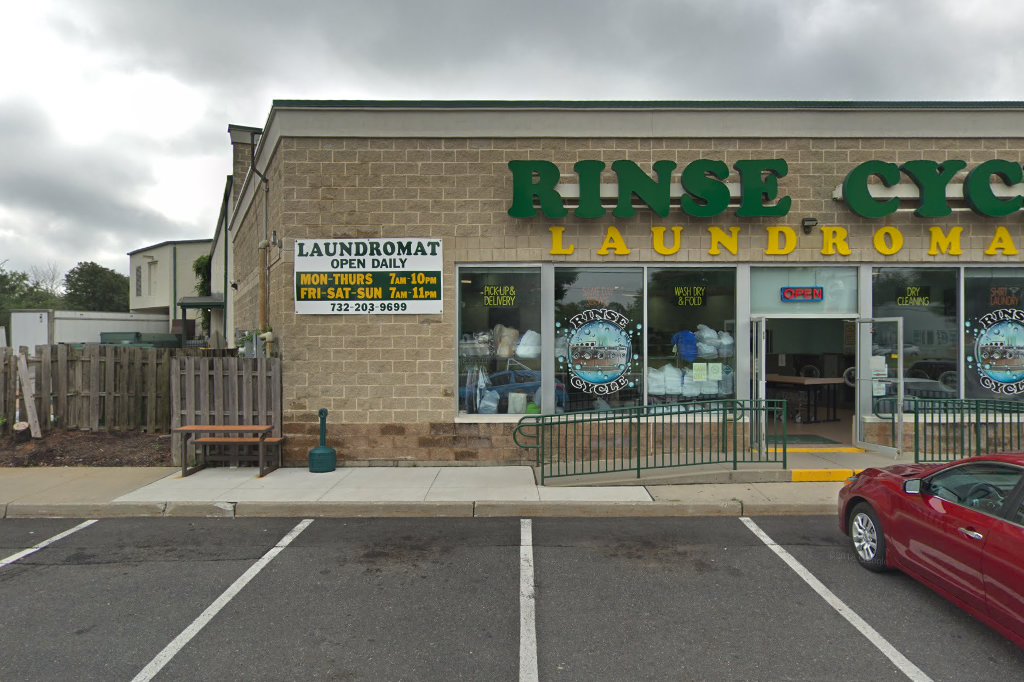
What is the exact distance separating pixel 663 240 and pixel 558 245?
1.70m

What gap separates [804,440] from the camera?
10.5m

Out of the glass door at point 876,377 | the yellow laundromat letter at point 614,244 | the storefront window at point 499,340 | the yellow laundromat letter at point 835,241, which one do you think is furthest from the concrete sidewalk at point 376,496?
the yellow laundromat letter at point 835,241

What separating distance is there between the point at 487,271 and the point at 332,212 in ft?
8.66

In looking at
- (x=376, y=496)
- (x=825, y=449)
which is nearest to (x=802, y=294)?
(x=825, y=449)

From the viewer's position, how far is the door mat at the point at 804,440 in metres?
10.2

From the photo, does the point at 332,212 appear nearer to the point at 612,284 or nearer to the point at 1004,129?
the point at 612,284

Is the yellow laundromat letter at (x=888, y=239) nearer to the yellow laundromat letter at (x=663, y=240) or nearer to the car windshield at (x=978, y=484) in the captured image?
the yellow laundromat letter at (x=663, y=240)

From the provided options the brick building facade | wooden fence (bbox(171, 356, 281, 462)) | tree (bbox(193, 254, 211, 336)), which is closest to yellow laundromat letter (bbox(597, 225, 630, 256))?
the brick building facade

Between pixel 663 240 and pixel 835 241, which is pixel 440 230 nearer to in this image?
pixel 663 240

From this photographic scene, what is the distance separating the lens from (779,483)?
8039 mm

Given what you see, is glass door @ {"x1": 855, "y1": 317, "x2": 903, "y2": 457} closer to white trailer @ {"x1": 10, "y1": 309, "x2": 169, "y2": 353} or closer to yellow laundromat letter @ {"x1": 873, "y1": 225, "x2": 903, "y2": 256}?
yellow laundromat letter @ {"x1": 873, "y1": 225, "x2": 903, "y2": 256}

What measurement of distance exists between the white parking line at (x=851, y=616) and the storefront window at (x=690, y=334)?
3635mm

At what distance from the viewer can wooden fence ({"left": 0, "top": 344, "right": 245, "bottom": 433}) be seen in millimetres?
10227

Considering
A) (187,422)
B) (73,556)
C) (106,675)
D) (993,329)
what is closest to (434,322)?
(187,422)
